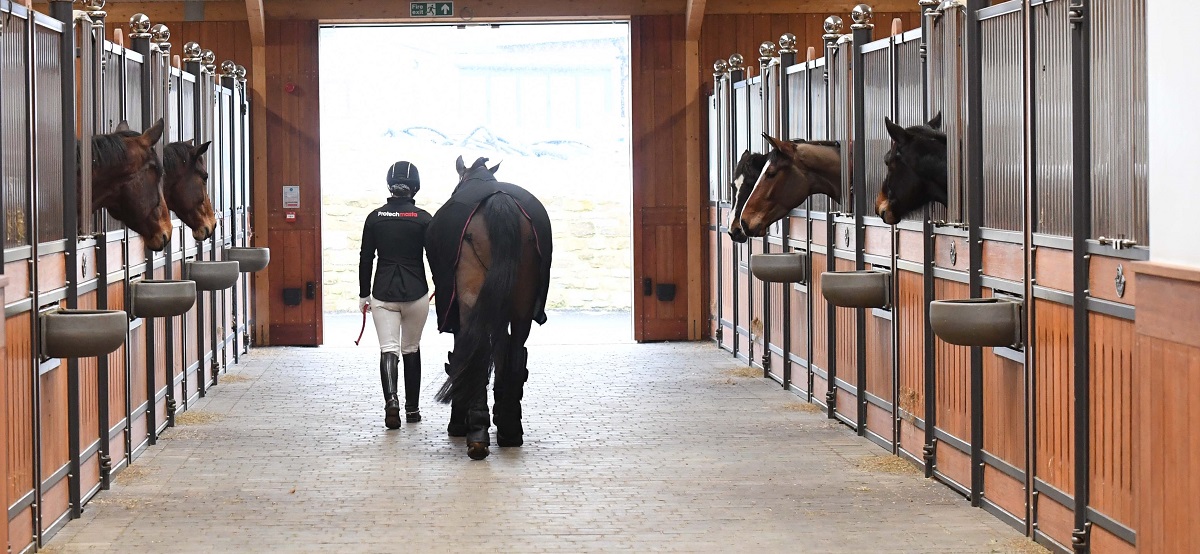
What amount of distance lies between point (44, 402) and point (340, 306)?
391 inches

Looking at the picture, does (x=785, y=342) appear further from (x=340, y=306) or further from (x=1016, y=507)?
(x=340, y=306)

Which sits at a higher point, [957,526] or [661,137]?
[661,137]

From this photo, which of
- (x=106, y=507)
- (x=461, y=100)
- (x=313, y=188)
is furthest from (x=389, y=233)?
(x=461, y=100)

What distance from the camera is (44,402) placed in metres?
4.36

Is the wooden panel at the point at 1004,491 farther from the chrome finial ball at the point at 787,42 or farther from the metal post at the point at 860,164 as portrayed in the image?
the chrome finial ball at the point at 787,42

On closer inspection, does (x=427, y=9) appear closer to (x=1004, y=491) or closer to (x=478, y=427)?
(x=478, y=427)

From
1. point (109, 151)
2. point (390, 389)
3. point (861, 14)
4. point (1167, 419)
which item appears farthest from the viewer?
point (390, 389)

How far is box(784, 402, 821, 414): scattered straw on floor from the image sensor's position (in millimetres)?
7020

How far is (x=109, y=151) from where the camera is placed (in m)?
5.08

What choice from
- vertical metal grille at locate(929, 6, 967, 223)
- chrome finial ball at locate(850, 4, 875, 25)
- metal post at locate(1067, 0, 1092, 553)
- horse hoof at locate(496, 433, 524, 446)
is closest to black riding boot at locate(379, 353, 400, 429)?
horse hoof at locate(496, 433, 524, 446)

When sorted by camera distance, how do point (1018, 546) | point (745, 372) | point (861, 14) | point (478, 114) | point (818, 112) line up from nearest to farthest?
1. point (1018, 546)
2. point (861, 14)
3. point (818, 112)
4. point (745, 372)
5. point (478, 114)

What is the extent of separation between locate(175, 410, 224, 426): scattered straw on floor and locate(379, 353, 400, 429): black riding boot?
917mm

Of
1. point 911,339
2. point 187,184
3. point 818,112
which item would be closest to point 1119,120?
point 911,339

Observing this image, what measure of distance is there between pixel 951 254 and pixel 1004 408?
26.7 inches
